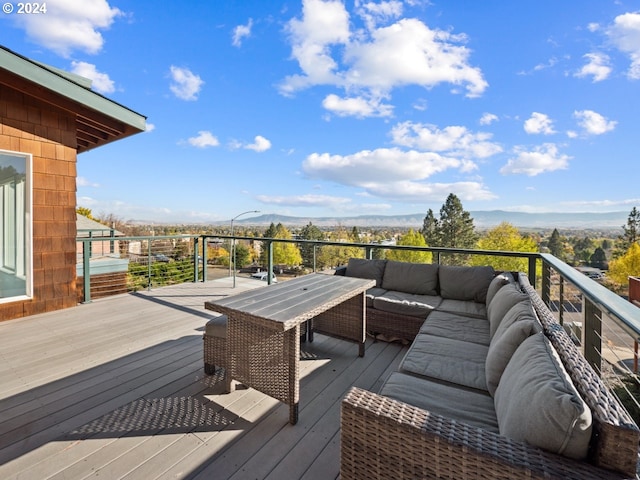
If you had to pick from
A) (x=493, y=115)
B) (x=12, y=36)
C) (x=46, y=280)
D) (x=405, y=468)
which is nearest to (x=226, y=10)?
(x=12, y=36)

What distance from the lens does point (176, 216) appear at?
37.0 metres

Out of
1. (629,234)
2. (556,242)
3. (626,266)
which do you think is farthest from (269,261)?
(556,242)

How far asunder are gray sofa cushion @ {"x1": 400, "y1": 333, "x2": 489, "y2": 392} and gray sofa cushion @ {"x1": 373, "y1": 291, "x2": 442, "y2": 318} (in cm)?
80

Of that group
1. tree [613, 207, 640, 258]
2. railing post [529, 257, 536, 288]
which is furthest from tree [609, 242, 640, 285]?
railing post [529, 257, 536, 288]

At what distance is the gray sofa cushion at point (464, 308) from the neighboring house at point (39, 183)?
16.0 feet

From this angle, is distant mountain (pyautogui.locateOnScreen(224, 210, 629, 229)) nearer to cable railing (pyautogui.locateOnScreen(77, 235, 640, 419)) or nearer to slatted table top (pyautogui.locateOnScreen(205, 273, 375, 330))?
→ cable railing (pyautogui.locateOnScreen(77, 235, 640, 419))

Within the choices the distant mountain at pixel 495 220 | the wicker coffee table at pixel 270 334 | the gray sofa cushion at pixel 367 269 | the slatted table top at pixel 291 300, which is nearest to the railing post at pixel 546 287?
the gray sofa cushion at pixel 367 269

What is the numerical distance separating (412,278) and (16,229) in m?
5.05

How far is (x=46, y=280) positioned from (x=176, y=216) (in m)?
35.7

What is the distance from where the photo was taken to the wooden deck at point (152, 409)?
160 cm

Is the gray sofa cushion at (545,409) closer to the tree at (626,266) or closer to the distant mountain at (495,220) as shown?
the tree at (626,266)

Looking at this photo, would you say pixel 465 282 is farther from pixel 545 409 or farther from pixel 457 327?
pixel 545 409

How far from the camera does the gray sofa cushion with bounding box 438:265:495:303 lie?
3.44 meters

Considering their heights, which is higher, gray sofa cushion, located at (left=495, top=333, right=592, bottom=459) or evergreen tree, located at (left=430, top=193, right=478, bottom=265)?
evergreen tree, located at (left=430, top=193, right=478, bottom=265)
